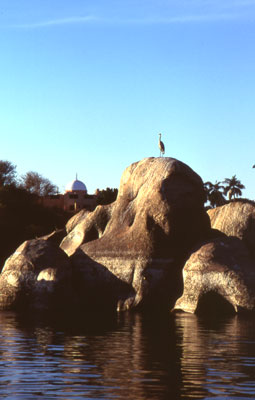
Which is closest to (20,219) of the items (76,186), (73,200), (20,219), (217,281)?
(20,219)

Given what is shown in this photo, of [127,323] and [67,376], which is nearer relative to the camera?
[67,376]

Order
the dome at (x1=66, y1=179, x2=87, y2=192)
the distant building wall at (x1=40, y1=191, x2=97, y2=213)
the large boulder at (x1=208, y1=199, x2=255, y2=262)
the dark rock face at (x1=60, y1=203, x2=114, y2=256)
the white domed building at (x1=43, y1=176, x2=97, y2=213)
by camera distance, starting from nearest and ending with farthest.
Answer: the large boulder at (x1=208, y1=199, x2=255, y2=262) → the dark rock face at (x1=60, y1=203, x2=114, y2=256) → the white domed building at (x1=43, y1=176, x2=97, y2=213) → the distant building wall at (x1=40, y1=191, x2=97, y2=213) → the dome at (x1=66, y1=179, x2=87, y2=192)

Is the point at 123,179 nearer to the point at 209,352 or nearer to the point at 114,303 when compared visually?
the point at 114,303

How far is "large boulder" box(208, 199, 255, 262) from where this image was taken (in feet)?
121

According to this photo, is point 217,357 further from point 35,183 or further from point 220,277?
point 35,183

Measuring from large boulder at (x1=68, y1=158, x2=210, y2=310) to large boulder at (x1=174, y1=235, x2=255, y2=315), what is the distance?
1.67 m

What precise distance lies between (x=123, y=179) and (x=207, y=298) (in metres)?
8.73

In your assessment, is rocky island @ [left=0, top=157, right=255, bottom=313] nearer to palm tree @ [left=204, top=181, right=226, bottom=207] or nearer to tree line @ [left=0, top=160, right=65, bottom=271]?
tree line @ [left=0, top=160, right=65, bottom=271]

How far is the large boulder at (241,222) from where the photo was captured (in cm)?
3677

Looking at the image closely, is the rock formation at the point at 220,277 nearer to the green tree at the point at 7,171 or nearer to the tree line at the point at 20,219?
the tree line at the point at 20,219

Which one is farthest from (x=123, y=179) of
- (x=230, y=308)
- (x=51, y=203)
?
(x=51, y=203)

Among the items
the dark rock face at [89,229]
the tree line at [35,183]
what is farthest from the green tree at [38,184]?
the dark rock face at [89,229]

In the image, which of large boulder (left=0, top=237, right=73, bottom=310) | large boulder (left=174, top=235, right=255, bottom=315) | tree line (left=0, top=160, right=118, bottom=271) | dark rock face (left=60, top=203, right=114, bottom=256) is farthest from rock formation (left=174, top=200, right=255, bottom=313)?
tree line (left=0, top=160, right=118, bottom=271)

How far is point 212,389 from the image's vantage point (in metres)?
14.6
